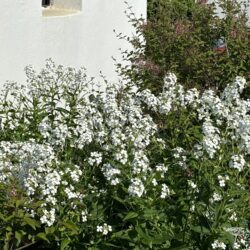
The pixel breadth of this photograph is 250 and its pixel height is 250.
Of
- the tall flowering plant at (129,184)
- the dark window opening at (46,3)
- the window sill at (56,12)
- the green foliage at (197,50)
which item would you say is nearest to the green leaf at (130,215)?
the tall flowering plant at (129,184)

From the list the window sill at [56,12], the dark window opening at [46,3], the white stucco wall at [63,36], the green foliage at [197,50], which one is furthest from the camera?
the dark window opening at [46,3]

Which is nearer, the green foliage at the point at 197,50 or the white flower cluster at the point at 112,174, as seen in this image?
the white flower cluster at the point at 112,174

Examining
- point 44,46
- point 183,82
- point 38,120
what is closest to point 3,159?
point 38,120

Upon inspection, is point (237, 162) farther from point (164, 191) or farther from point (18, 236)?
point (18, 236)

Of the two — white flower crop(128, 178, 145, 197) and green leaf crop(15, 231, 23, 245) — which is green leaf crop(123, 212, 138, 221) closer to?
white flower crop(128, 178, 145, 197)

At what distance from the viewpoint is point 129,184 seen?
381 cm

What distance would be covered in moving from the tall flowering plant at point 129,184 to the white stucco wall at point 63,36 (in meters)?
2.95

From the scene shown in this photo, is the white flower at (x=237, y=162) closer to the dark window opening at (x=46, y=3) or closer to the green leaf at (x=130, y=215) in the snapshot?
the green leaf at (x=130, y=215)

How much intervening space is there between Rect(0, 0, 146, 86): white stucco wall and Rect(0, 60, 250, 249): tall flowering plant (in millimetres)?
2949

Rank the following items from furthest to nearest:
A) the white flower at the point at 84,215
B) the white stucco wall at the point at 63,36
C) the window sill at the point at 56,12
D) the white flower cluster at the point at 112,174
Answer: the window sill at the point at 56,12 → the white stucco wall at the point at 63,36 → the white flower at the point at 84,215 → the white flower cluster at the point at 112,174

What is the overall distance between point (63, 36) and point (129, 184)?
4.51 metres

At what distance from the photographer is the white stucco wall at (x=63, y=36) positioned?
7.19 m

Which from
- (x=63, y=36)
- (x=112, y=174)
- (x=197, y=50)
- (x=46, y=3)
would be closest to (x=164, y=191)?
(x=112, y=174)

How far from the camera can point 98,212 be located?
3926mm
